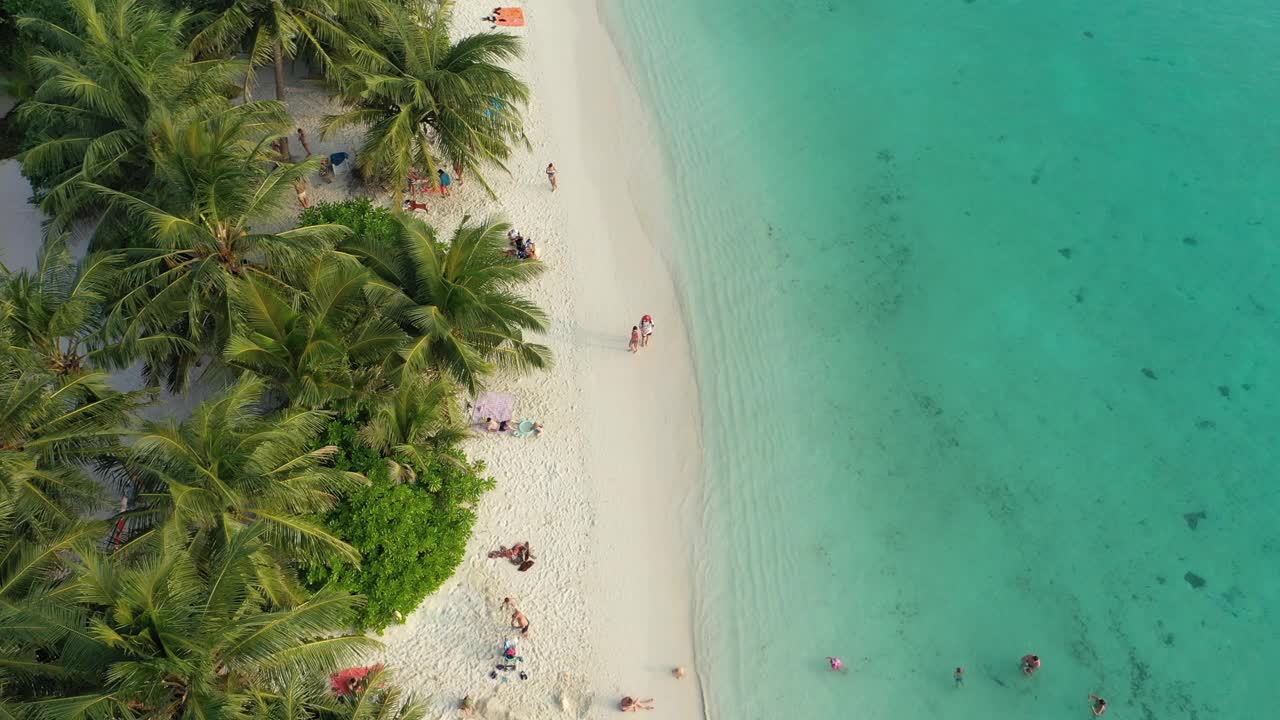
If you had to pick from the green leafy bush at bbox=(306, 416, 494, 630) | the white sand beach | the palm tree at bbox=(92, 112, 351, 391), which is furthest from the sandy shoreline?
the palm tree at bbox=(92, 112, 351, 391)

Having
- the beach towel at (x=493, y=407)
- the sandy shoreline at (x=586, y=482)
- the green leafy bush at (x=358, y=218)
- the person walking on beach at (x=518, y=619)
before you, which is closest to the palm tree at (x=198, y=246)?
the green leafy bush at (x=358, y=218)

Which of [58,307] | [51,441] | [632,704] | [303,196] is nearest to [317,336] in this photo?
[51,441]

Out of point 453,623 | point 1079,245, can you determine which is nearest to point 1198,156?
point 1079,245

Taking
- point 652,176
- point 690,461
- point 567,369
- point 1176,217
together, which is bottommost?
point 690,461

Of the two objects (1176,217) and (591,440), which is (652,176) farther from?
(1176,217)

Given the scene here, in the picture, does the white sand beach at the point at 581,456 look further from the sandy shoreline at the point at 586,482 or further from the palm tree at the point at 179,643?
the palm tree at the point at 179,643
